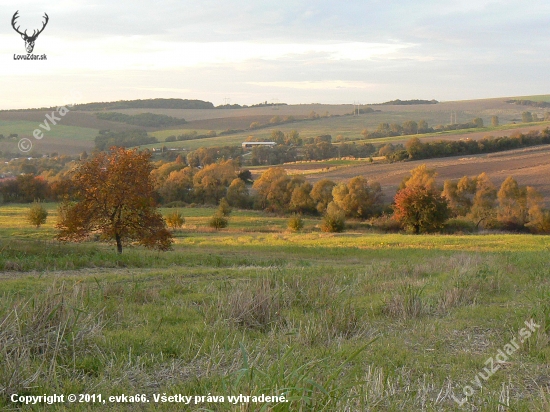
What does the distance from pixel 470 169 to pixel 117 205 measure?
5800 centimetres

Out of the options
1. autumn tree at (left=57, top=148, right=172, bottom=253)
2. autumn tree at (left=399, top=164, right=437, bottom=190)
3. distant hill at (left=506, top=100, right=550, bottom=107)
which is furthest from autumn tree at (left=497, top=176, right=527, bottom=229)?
distant hill at (left=506, top=100, right=550, bottom=107)

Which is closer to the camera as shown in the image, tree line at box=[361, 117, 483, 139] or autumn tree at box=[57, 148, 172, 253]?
autumn tree at box=[57, 148, 172, 253]

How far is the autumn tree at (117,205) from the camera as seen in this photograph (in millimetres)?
26453

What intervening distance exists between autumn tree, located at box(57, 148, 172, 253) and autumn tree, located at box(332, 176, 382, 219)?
38178 mm

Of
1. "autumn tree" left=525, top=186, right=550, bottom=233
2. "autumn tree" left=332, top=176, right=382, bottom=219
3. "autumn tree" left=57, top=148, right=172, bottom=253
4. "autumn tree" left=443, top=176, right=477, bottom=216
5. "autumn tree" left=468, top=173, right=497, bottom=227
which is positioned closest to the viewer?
"autumn tree" left=57, top=148, right=172, bottom=253

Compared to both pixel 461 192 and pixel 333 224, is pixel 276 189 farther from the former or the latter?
pixel 461 192

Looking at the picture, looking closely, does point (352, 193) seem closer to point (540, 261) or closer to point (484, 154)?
point (484, 154)

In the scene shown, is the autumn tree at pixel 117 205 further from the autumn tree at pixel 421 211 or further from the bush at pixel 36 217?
the autumn tree at pixel 421 211

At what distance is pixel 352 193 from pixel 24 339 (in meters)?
58.5

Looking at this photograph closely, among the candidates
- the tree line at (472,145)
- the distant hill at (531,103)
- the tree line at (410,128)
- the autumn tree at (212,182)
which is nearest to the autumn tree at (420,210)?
the autumn tree at (212,182)

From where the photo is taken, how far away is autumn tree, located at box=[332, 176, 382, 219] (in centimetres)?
6300

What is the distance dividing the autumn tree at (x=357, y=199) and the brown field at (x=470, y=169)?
8.07 feet

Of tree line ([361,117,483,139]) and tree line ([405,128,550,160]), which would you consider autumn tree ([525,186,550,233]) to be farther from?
tree line ([361,117,483,139])

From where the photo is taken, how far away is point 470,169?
73.1 m
